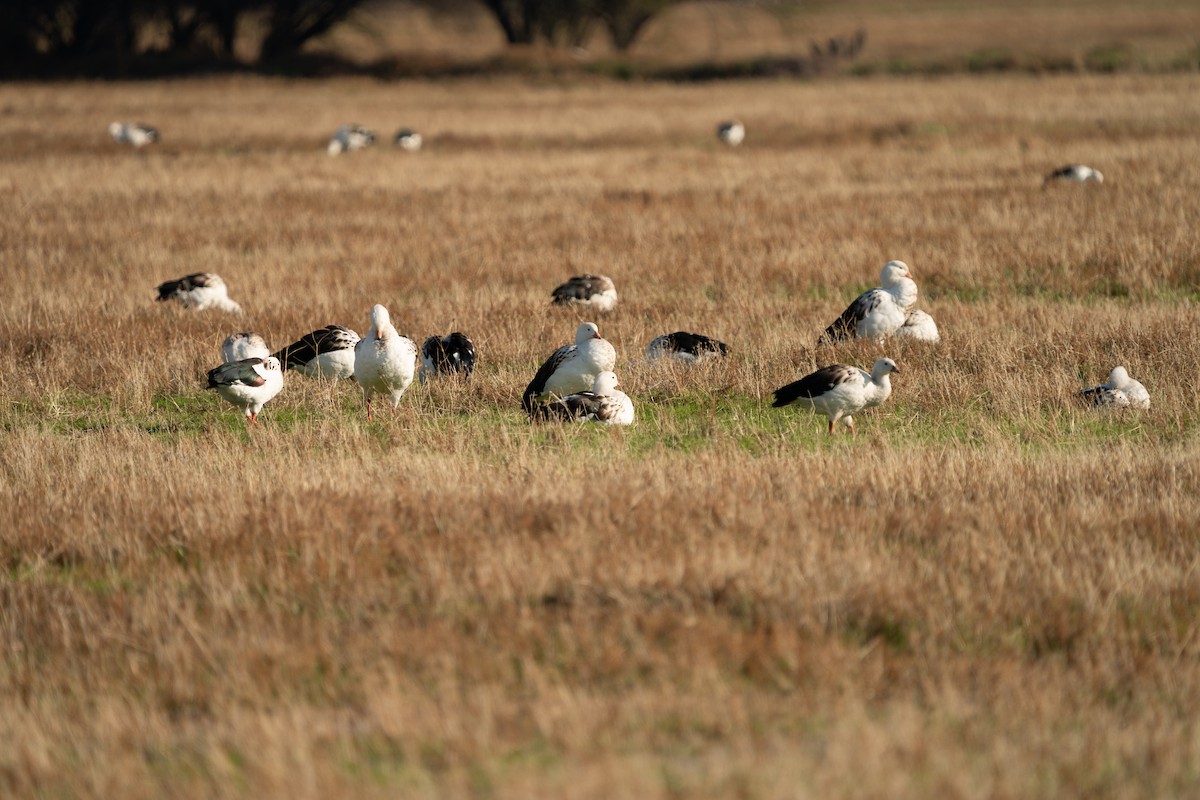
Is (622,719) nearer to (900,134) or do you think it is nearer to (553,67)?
(900,134)

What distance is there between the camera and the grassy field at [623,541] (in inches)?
177

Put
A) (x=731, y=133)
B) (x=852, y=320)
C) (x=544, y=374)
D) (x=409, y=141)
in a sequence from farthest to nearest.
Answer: (x=409, y=141) → (x=731, y=133) → (x=852, y=320) → (x=544, y=374)

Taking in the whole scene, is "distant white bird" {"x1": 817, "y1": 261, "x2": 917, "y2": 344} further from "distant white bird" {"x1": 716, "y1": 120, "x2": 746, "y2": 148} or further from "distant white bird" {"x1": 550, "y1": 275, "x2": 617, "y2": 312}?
"distant white bird" {"x1": 716, "y1": 120, "x2": 746, "y2": 148}

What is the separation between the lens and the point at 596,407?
30.4 feet

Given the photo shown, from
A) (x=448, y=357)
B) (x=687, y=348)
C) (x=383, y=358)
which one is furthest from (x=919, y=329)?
(x=383, y=358)

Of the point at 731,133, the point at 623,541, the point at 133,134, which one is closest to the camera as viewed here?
the point at 623,541

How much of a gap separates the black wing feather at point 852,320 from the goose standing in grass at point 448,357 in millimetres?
3252

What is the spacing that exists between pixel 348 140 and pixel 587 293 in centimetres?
2089

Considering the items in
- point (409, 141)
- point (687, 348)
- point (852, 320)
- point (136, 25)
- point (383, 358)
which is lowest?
point (687, 348)

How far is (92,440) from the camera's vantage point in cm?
898

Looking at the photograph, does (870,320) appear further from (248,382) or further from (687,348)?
(248,382)

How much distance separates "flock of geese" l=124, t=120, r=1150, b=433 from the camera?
910 centimetres

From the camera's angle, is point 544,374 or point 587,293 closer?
point 544,374

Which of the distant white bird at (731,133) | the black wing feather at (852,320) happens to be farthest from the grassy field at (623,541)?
the distant white bird at (731,133)
